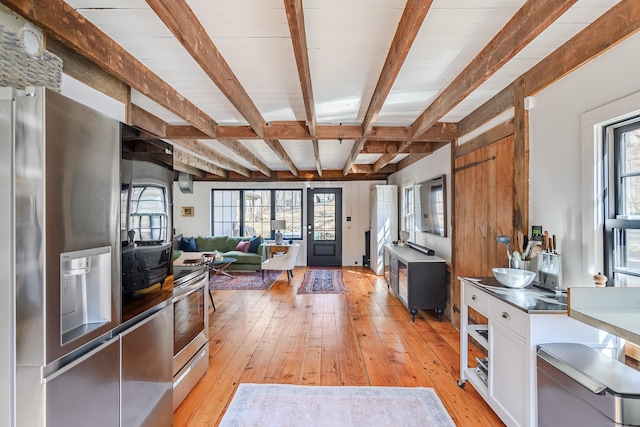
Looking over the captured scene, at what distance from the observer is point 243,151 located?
194 inches

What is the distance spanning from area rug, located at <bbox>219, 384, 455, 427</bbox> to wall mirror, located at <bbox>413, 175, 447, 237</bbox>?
2.41 metres

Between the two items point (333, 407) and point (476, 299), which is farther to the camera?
point (476, 299)

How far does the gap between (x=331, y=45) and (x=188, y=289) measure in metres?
1.90

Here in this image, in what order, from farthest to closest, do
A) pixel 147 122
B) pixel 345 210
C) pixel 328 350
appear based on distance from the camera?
pixel 345 210, pixel 147 122, pixel 328 350

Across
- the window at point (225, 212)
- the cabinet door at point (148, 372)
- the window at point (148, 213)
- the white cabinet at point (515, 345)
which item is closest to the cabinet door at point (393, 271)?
the white cabinet at point (515, 345)

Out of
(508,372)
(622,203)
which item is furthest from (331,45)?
(508,372)

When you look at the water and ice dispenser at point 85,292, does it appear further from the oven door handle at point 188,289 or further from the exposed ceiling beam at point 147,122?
the exposed ceiling beam at point 147,122

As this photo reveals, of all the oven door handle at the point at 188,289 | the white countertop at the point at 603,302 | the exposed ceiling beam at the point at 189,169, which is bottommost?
the oven door handle at the point at 188,289

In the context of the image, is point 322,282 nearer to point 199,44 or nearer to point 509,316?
point 509,316

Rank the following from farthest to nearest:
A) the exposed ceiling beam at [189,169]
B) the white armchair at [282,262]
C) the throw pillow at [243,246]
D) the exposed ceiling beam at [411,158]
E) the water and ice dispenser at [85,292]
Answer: the throw pillow at [243,246]
the exposed ceiling beam at [189,169]
the white armchair at [282,262]
the exposed ceiling beam at [411,158]
the water and ice dispenser at [85,292]

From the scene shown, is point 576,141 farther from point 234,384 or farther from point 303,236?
point 303,236

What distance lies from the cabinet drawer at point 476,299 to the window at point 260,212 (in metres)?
5.73

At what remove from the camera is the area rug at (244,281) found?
5.54m

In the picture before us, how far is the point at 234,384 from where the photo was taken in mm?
2436
